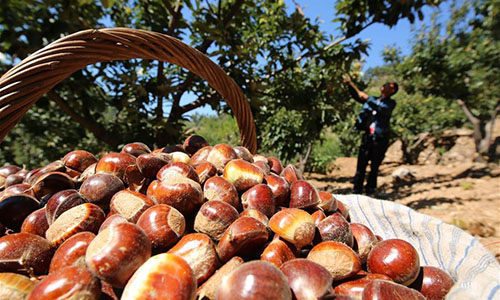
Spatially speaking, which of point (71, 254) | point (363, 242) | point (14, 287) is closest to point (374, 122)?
point (363, 242)

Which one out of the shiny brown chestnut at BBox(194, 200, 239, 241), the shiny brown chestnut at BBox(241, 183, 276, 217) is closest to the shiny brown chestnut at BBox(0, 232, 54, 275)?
the shiny brown chestnut at BBox(194, 200, 239, 241)

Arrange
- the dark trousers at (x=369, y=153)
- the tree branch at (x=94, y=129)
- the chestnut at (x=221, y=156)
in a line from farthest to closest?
the dark trousers at (x=369, y=153) → the tree branch at (x=94, y=129) → the chestnut at (x=221, y=156)

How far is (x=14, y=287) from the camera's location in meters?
0.68

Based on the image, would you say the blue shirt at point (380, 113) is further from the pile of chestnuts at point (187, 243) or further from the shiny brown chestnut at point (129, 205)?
the shiny brown chestnut at point (129, 205)

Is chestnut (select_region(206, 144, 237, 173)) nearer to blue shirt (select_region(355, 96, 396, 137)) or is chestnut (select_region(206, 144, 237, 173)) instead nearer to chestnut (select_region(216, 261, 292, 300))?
chestnut (select_region(216, 261, 292, 300))

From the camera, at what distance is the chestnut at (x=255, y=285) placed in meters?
0.62

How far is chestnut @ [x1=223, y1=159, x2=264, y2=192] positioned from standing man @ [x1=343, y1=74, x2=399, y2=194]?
4.06 meters

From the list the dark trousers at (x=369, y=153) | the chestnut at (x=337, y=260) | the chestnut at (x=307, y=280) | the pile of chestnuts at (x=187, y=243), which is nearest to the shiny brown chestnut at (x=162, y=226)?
the pile of chestnuts at (x=187, y=243)

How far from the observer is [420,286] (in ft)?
3.13

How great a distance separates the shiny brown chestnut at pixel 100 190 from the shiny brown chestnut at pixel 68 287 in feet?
1.27

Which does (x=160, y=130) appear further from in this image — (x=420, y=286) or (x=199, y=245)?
(x=420, y=286)

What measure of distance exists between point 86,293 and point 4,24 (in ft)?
8.87

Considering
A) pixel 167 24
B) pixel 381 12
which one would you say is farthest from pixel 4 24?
pixel 381 12

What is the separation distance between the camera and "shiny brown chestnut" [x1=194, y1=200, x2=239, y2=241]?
921 millimetres
